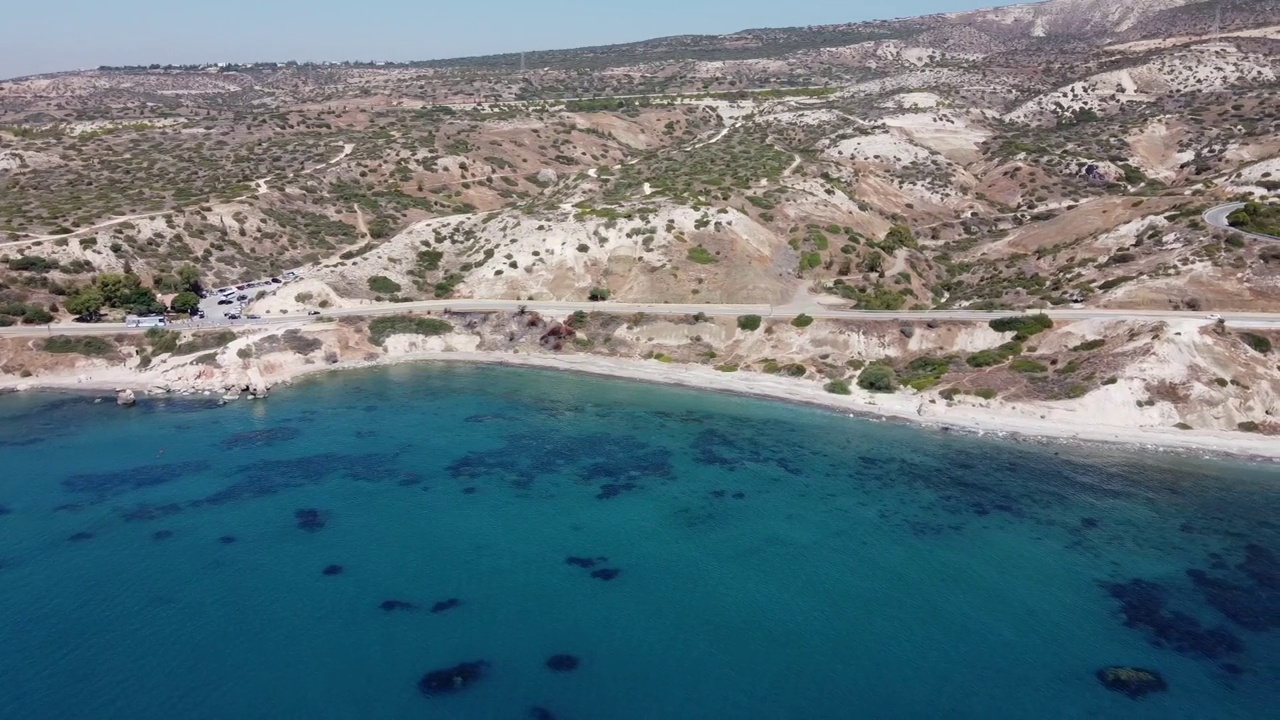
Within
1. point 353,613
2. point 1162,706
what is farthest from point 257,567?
point 1162,706

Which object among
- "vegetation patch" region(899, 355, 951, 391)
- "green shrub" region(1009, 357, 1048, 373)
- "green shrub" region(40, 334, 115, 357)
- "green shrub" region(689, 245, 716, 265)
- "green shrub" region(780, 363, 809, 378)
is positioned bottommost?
"green shrub" region(40, 334, 115, 357)

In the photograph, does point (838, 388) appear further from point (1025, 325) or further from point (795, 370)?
point (1025, 325)

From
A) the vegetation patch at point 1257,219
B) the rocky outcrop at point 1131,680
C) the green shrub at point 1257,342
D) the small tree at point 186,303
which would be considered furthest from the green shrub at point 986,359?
the small tree at point 186,303

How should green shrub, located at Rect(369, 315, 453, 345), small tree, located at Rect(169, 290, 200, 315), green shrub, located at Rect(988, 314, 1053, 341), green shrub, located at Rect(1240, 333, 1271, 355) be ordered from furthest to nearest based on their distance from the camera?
small tree, located at Rect(169, 290, 200, 315)
green shrub, located at Rect(369, 315, 453, 345)
green shrub, located at Rect(988, 314, 1053, 341)
green shrub, located at Rect(1240, 333, 1271, 355)

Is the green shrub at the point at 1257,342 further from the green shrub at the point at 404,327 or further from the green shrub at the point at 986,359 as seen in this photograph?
the green shrub at the point at 404,327

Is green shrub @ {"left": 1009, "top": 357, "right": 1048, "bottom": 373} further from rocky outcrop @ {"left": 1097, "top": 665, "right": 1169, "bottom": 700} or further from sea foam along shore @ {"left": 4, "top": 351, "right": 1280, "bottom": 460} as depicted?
rocky outcrop @ {"left": 1097, "top": 665, "right": 1169, "bottom": 700}

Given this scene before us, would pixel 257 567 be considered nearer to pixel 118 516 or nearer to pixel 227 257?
pixel 118 516

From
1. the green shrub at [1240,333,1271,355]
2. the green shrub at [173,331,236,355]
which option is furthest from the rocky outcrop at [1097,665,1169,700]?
the green shrub at [173,331,236,355]
